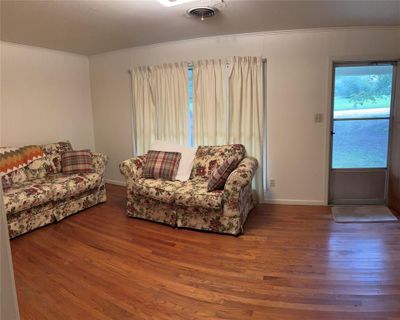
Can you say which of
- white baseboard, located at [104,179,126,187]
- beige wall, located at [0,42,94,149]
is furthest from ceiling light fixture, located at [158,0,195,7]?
white baseboard, located at [104,179,126,187]

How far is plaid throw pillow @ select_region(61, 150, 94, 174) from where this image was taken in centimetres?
396

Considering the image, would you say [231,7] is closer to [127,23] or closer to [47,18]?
[127,23]

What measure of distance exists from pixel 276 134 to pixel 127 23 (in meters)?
2.28

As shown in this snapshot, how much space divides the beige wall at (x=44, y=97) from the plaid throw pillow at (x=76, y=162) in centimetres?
69

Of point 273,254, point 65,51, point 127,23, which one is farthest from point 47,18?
point 273,254

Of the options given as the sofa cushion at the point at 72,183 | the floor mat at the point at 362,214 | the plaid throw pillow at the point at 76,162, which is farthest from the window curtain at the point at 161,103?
the floor mat at the point at 362,214

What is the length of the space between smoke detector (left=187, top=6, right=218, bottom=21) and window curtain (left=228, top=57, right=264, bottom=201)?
964 millimetres

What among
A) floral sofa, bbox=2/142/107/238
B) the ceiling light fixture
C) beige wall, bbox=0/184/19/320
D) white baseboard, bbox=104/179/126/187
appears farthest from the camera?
white baseboard, bbox=104/179/126/187

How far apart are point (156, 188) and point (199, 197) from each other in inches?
22.1

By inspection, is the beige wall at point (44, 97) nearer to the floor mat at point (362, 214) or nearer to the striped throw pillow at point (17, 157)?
the striped throw pillow at point (17, 157)

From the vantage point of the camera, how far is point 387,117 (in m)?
3.69

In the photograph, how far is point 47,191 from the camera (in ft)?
10.8

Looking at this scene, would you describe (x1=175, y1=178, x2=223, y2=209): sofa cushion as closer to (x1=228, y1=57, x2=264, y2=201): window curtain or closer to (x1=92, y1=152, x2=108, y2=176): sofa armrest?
(x1=228, y1=57, x2=264, y2=201): window curtain

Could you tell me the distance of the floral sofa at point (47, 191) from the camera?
3.07 meters
